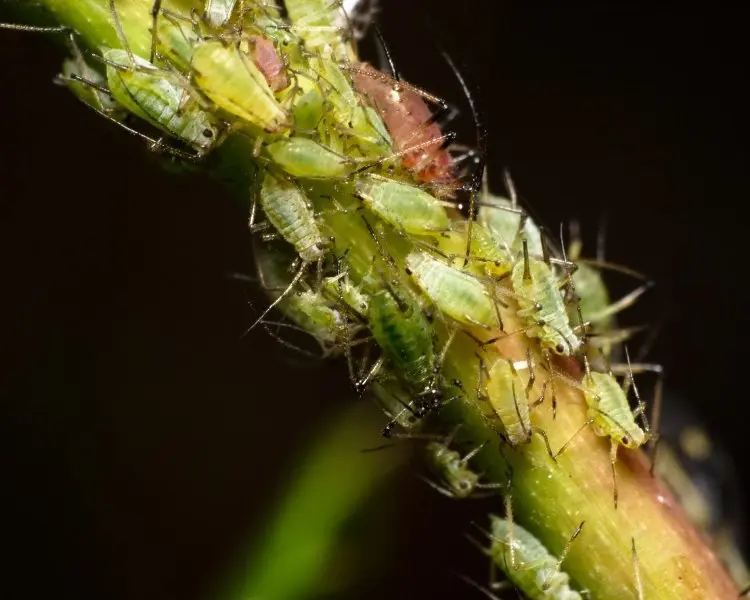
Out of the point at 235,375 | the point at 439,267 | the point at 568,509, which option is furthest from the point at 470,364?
the point at 235,375

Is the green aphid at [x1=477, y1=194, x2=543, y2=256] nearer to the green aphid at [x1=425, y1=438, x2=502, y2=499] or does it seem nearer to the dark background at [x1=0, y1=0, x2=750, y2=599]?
the green aphid at [x1=425, y1=438, x2=502, y2=499]

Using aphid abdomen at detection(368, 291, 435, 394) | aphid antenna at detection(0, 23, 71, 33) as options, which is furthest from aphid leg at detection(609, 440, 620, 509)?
aphid antenna at detection(0, 23, 71, 33)

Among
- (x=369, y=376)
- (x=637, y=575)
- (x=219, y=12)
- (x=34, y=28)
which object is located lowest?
(x=637, y=575)

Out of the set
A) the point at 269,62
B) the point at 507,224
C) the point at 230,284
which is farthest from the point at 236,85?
the point at 230,284

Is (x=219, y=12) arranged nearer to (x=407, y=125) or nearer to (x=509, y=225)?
(x=407, y=125)

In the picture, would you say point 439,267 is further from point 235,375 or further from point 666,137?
point 666,137

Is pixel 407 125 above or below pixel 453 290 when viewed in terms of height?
above

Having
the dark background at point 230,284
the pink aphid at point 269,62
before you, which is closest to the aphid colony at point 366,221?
the pink aphid at point 269,62

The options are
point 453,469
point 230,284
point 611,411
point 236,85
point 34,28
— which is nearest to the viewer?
point 236,85
